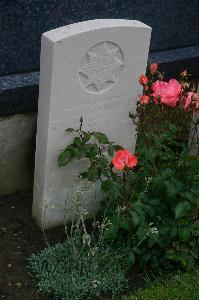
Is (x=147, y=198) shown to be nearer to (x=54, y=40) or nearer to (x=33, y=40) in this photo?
(x=54, y=40)

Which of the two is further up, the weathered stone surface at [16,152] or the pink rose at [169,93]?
the pink rose at [169,93]

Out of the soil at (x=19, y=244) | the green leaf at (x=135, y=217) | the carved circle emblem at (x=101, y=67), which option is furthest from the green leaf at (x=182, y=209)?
the carved circle emblem at (x=101, y=67)

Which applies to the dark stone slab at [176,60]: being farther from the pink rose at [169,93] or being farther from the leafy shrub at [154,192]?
the pink rose at [169,93]

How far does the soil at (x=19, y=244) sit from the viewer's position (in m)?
3.42

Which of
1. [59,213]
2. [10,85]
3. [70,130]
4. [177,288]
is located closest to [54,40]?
[70,130]

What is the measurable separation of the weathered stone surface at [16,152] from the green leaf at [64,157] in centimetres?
57

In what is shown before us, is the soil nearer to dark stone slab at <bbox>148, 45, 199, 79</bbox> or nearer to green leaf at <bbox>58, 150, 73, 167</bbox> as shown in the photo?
green leaf at <bbox>58, 150, 73, 167</bbox>

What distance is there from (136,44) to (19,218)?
1.25m

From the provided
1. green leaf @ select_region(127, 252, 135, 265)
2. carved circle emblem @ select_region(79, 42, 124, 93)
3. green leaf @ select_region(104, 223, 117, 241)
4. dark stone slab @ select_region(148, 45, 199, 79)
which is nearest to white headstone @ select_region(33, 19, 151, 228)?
carved circle emblem @ select_region(79, 42, 124, 93)

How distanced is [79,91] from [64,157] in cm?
36

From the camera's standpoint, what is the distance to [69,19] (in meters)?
4.24

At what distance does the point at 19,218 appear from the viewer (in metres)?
3.96

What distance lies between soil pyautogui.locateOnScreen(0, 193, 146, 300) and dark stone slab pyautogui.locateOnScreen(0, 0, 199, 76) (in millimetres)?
823

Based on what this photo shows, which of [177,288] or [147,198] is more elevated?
[147,198]
